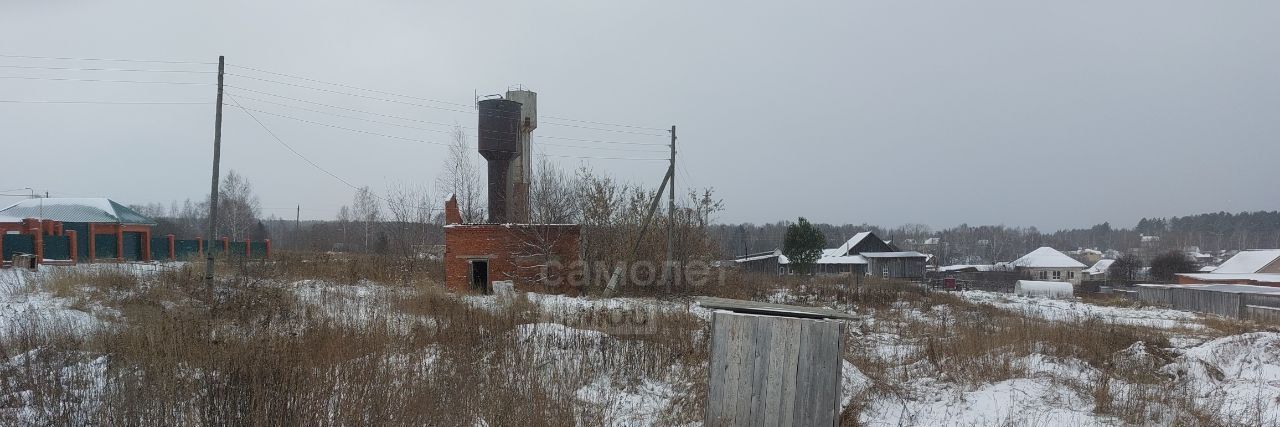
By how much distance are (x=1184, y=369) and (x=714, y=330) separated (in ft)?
25.6

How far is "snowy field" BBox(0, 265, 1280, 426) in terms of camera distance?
6441 millimetres

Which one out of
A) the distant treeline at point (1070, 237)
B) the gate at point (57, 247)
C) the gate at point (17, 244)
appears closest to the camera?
the gate at point (17, 244)

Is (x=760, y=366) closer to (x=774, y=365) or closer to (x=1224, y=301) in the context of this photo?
(x=774, y=365)

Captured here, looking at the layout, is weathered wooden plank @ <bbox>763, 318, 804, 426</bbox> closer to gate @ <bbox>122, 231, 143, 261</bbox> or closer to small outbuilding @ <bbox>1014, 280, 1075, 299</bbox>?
gate @ <bbox>122, 231, 143, 261</bbox>

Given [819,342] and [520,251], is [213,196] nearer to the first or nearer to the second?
[520,251]

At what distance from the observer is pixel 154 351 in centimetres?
536

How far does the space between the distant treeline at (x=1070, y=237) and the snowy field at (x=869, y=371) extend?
74389mm

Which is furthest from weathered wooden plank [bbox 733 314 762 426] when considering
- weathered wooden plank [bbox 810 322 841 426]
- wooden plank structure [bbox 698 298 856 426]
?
weathered wooden plank [bbox 810 322 841 426]

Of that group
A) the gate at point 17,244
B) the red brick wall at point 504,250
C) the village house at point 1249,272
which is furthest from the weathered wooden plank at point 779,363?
the village house at point 1249,272

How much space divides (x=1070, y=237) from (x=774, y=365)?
15461 centimetres

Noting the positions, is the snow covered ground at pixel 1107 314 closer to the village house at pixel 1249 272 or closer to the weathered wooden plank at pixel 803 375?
the weathered wooden plank at pixel 803 375

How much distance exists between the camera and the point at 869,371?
8.26 m

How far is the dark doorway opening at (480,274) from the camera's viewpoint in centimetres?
1648

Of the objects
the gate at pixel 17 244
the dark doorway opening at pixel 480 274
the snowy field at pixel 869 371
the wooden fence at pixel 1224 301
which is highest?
the gate at pixel 17 244
